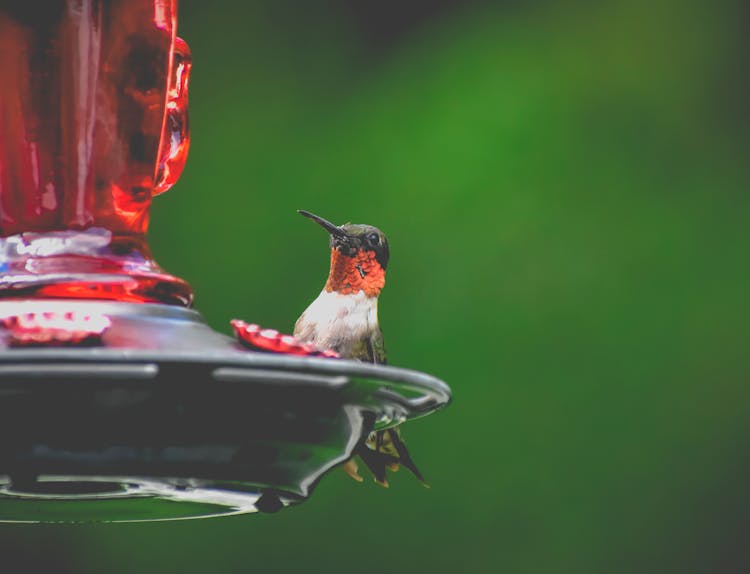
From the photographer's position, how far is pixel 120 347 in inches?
33.1

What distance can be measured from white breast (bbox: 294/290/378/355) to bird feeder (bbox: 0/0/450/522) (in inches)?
45.4

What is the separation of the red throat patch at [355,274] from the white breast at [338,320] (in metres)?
0.01

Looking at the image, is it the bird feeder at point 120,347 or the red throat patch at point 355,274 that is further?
the red throat patch at point 355,274

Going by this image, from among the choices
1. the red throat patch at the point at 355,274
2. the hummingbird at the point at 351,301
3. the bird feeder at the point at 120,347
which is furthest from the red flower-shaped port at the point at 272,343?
the red throat patch at the point at 355,274

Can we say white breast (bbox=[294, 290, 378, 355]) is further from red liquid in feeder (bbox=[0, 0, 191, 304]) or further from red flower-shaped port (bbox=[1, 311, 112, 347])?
red flower-shaped port (bbox=[1, 311, 112, 347])

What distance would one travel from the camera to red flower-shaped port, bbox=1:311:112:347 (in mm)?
813

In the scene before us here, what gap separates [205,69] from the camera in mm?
4426

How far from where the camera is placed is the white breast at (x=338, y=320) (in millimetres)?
2277

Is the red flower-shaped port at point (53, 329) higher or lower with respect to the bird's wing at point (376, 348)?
higher

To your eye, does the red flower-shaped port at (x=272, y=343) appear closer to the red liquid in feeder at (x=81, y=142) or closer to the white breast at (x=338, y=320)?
the red liquid in feeder at (x=81, y=142)

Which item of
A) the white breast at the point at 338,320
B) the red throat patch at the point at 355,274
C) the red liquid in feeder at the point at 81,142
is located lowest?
the white breast at the point at 338,320

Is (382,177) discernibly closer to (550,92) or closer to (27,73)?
(550,92)

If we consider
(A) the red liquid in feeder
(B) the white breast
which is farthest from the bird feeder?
(B) the white breast

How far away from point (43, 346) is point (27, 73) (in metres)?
0.25
